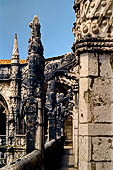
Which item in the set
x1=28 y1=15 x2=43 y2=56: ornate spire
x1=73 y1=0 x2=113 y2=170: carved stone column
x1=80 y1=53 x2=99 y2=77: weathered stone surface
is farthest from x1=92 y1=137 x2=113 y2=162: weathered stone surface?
x1=28 y1=15 x2=43 y2=56: ornate spire

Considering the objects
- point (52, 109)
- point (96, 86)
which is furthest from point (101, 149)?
point (52, 109)

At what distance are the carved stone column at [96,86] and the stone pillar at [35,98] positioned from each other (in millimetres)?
4403

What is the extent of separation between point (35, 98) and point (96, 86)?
4711mm

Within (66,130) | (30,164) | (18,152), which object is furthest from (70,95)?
(66,130)

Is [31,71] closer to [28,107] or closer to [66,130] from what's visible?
[28,107]

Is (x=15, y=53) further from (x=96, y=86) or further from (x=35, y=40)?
(x=96, y=86)

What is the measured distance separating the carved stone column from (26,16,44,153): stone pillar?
4403mm

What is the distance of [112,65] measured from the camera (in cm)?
400

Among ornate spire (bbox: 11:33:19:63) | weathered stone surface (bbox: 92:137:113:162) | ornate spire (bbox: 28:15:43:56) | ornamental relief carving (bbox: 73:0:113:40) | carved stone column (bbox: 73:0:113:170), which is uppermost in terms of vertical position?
ornate spire (bbox: 11:33:19:63)

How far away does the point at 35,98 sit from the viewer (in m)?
8.55

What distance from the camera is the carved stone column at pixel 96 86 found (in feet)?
12.7

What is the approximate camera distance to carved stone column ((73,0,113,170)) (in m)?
3.87

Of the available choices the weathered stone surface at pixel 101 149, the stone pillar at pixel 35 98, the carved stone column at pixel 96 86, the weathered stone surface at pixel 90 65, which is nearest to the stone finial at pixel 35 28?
the stone pillar at pixel 35 98

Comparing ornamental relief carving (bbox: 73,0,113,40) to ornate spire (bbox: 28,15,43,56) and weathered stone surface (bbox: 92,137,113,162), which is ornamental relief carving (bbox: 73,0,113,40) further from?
ornate spire (bbox: 28,15,43,56)
